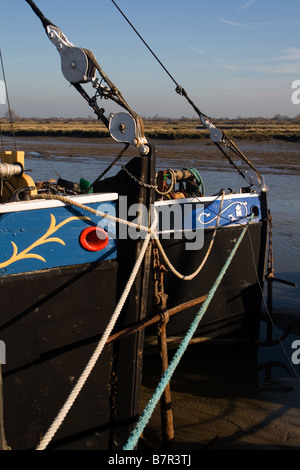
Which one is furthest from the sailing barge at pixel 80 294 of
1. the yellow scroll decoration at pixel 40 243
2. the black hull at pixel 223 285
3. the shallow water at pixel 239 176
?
the shallow water at pixel 239 176

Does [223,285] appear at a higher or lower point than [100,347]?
lower

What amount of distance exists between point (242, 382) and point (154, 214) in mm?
3817

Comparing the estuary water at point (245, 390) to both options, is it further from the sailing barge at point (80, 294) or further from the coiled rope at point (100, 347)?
the coiled rope at point (100, 347)

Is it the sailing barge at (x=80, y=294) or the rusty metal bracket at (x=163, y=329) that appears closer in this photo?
the sailing barge at (x=80, y=294)

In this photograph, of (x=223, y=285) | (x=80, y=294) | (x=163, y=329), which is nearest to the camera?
(x=80, y=294)

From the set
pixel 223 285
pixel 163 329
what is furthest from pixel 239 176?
pixel 163 329

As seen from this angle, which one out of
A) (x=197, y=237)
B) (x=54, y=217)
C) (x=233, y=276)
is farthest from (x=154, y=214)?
(x=233, y=276)

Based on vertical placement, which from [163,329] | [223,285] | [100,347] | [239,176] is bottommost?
[223,285]

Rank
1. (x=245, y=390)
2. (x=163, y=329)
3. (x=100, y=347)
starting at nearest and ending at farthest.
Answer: (x=100, y=347), (x=163, y=329), (x=245, y=390)

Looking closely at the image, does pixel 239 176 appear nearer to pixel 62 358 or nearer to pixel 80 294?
pixel 80 294

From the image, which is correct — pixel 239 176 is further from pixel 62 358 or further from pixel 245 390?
pixel 62 358

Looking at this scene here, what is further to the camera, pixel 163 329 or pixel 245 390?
pixel 245 390
